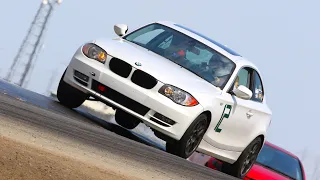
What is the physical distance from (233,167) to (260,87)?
137 cm

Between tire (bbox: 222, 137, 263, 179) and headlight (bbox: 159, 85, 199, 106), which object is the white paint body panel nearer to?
headlight (bbox: 159, 85, 199, 106)

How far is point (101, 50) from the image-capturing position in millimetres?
12211

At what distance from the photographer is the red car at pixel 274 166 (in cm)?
1510

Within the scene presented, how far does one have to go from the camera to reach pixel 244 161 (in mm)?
14398

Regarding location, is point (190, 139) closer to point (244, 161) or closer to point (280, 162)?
point (244, 161)

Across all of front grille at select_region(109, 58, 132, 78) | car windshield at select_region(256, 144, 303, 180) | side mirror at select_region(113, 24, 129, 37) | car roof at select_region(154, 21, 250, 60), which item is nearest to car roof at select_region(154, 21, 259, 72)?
car roof at select_region(154, 21, 250, 60)

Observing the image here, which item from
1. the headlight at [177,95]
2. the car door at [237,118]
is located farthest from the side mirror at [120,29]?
the headlight at [177,95]

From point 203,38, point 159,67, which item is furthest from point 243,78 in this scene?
point 159,67

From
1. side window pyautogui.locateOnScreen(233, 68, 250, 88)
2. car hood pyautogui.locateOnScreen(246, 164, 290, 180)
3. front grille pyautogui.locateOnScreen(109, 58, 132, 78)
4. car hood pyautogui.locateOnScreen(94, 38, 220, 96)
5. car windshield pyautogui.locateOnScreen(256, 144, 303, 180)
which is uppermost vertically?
car hood pyautogui.locateOnScreen(94, 38, 220, 96)

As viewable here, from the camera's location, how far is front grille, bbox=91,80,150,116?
11.9 metres

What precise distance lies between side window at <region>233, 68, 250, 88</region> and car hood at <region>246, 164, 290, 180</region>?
5.09 ft

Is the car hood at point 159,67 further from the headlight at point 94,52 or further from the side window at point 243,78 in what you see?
the side window at point 243,78

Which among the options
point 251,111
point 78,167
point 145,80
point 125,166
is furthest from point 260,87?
point 78,167

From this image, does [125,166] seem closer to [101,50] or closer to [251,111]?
[101,50]
